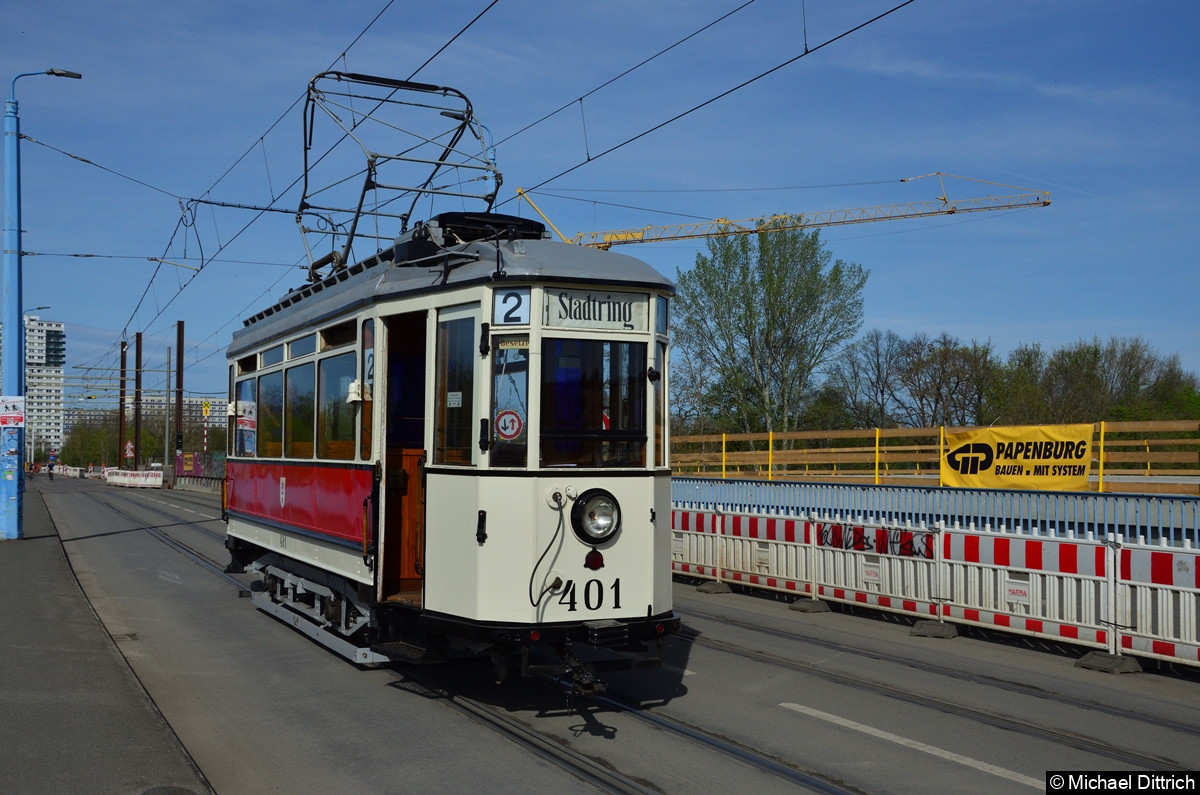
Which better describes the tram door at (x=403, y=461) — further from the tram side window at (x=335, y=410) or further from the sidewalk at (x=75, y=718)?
the sidewalk at (x=75, y=718)

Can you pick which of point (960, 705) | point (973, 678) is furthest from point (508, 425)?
point (973, 678)

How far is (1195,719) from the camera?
7277mm

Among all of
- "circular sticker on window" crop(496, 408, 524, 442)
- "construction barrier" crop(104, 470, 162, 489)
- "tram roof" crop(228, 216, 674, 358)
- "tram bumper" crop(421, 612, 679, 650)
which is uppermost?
"tram roof" crop(228, 216, 674, 358)

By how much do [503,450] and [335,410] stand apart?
2.40m

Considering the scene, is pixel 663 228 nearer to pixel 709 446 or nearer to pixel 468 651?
pixel 709 446

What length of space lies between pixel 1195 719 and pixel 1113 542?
2397mm

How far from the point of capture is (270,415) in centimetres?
1092

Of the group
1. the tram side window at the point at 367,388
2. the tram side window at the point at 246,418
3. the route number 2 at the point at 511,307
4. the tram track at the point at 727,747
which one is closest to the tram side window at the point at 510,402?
the route number 2 at the point at 511,307

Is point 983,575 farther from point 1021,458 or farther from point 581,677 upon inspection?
point 1021,458

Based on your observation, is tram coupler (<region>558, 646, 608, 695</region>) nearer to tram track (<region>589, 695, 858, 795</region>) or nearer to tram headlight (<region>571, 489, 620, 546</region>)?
tram track (<region>589, 695, 858, 795</region>)

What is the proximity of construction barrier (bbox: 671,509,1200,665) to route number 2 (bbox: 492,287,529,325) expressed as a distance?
6.02 metres

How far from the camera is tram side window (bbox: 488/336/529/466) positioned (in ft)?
22.6

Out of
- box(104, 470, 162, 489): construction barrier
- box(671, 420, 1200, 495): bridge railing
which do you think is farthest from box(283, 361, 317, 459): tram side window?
box(104, 470, 162, 489): construction barrier

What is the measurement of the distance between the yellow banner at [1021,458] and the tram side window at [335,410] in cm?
1399
